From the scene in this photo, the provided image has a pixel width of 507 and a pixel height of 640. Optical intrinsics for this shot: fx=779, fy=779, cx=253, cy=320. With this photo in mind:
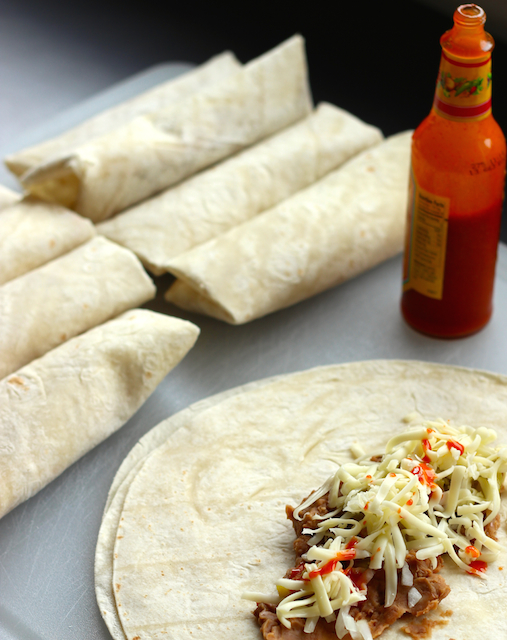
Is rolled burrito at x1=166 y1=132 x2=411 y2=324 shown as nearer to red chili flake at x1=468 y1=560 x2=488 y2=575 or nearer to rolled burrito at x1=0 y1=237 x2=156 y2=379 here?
Answer: rolled burrito at x1=0 y1=237 x2=156 y2=379

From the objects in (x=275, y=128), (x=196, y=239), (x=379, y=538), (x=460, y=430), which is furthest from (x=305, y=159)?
(x=379, y=538)

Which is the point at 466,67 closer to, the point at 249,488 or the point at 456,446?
the point at 456,446

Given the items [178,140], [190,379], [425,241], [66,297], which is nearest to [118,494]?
[190,379]

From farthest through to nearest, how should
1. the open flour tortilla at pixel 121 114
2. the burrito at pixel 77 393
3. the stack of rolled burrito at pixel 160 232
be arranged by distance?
Result: 1. the open flour tortilla at pixel 121 114
2. the stack of rolled burrito at pixel 160 232
3. the burrito at pixel 77 393

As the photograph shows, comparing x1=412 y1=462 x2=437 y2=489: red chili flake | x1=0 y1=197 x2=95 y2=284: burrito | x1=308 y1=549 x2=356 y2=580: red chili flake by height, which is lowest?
x1=308 y1=549 x2=356 y2=580: red chili flake

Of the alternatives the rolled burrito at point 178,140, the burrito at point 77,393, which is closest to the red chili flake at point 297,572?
the burrito at point 77,393

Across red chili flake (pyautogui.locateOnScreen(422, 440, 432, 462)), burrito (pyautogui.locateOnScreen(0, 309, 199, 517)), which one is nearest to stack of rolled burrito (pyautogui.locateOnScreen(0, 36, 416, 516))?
burrito (pyautogui.locateOnScreen(0, 309, 199, 517))

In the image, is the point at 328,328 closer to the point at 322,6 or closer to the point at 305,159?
the point at 305,159

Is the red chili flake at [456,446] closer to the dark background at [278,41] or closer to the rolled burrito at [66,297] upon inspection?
the rolled burrito at [66,297]
